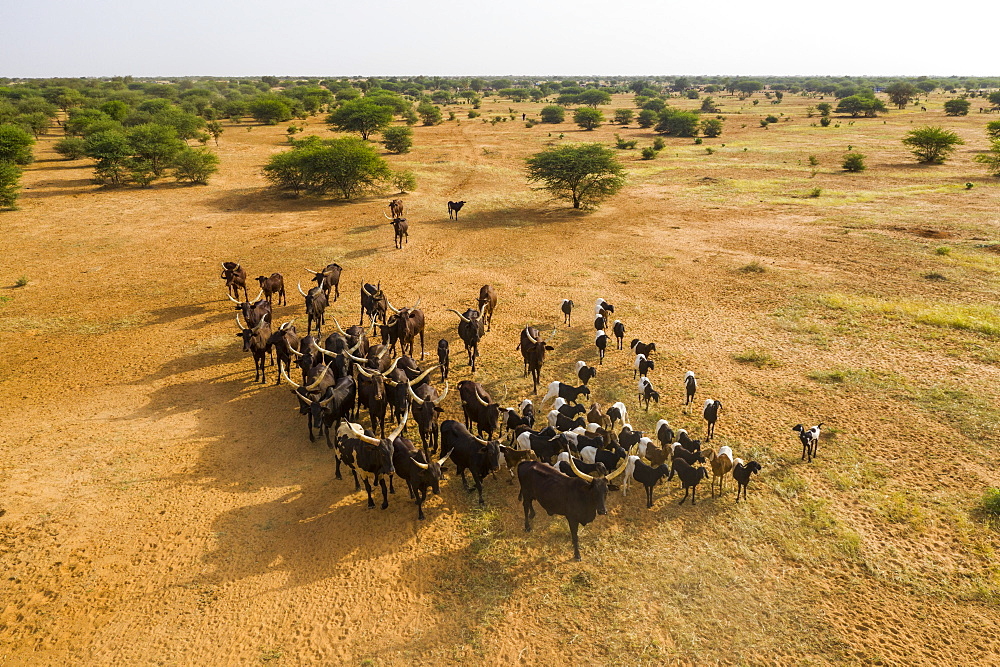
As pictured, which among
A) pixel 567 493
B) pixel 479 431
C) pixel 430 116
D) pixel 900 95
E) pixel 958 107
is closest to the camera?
pixel 567 493

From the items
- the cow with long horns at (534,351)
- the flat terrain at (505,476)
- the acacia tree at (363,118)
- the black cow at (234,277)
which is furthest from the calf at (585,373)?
the acacia tree at (363,118)

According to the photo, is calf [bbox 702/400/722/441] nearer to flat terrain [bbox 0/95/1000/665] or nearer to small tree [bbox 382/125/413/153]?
flat terrain [bbox 0/95/1000/665]

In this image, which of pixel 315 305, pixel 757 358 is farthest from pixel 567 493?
pixel 315 305

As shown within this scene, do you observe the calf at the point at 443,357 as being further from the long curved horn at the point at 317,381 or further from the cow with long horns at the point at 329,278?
the cow with long horns at the point at 329,278

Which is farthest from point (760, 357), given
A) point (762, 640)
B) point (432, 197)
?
point (432, 197)

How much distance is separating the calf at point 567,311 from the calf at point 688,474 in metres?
7.98

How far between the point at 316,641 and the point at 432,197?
30.8 metres

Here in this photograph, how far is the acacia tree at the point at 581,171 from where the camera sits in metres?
31.4

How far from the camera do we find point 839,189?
35.8 metres

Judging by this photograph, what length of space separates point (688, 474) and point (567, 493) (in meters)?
2.54

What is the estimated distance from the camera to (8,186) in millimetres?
30766

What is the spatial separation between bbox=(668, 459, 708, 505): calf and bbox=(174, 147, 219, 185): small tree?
3912 centimetres

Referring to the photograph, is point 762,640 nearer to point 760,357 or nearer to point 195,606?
point 195,606

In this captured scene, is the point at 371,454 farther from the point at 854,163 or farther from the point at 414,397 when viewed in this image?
the point at 854,163
